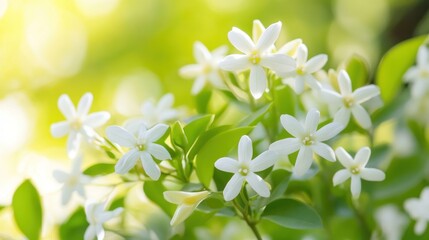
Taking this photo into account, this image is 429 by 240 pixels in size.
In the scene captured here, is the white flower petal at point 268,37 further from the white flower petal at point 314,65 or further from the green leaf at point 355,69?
the green leaf at point 355,69

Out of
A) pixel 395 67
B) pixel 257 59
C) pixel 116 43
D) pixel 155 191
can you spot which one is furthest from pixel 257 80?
pixel 116 43

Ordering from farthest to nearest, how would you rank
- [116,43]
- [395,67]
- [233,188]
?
[116,43]
[395,67]
[233,188]

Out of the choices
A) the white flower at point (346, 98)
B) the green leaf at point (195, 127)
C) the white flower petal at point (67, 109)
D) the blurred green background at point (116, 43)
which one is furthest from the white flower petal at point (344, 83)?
the blurred green background at point (116, 43)

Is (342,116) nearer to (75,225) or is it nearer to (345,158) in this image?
(345,158)

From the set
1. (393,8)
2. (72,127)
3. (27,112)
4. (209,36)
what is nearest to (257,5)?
(209,36)

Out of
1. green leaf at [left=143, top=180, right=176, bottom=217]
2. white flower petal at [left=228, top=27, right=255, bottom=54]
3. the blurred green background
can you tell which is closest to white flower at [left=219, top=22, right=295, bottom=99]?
white flower petal at [left=228, top=27, right=255, bottom=54]

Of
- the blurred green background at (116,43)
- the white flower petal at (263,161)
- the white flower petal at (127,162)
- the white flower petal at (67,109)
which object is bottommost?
the blurred green background at (116,43)

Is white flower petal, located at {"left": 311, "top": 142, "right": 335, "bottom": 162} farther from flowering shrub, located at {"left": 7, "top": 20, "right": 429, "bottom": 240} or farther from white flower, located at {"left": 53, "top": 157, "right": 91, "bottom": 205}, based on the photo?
white flower, located at {"left": 53, "top": 157, "right": 91, "bottom": 205}
